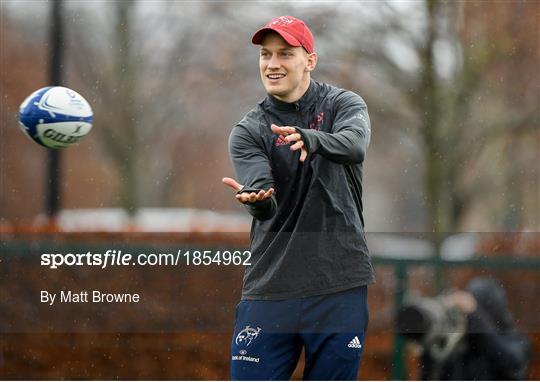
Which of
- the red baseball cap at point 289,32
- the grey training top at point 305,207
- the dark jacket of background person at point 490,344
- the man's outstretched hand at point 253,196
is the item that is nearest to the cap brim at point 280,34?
the red baseball cap at point 289,32

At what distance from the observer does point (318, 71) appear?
984 centimetres

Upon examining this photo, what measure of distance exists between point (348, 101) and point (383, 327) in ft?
10.5

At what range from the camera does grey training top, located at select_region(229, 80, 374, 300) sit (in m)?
5.11

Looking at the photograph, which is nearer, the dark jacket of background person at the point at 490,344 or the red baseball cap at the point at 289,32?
the red baseball cap at the point at 289,32

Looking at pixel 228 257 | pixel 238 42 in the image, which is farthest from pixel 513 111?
pixel 228 257

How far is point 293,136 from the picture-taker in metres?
4.75

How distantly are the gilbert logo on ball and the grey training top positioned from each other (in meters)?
1.25

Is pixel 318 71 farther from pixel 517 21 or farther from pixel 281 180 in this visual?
pixel 281 180

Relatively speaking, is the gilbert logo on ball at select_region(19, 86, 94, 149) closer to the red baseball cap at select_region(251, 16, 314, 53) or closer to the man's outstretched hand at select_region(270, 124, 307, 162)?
the red baseball cap at select_region(251, 16, 314, 53)

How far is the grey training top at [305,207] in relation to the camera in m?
5.11

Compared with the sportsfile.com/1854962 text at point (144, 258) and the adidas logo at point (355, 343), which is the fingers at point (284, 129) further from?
the sportsfile.com/1854962 text at point (144, 258)

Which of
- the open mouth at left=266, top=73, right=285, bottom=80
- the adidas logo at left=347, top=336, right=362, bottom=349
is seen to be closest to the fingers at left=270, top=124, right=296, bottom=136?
the open mouth at left=266, top=73, right=285, bottom=80

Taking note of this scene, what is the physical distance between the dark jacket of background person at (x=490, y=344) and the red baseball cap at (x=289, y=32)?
2366mm

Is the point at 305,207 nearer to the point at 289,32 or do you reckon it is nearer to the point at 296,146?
the point at 296,146
